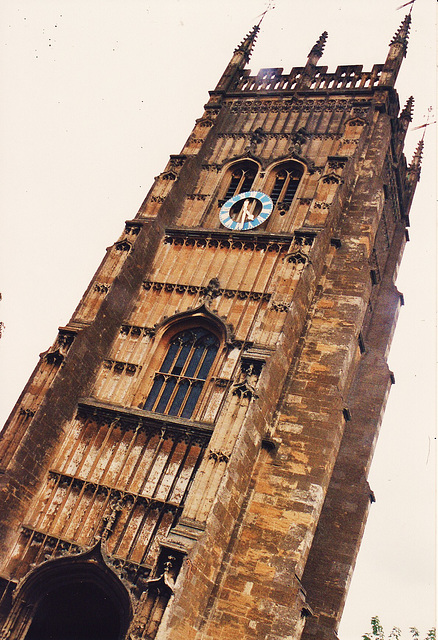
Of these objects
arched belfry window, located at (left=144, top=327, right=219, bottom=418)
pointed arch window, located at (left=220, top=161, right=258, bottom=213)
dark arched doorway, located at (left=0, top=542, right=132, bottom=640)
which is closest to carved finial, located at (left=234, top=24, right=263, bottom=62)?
pointed arch window, located at (left=220, top=161, right=258, bottom=213)

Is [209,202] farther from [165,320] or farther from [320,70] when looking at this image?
[320,70]

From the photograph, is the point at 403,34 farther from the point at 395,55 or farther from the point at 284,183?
the point at 284,183

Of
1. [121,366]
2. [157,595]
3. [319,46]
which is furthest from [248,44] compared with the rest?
[157,595]

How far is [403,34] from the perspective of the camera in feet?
86.9

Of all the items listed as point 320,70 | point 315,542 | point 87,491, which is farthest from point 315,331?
point 320,70

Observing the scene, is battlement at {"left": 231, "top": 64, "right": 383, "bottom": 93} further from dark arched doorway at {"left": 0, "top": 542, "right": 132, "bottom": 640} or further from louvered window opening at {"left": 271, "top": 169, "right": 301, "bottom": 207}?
dark arched doorway at {"left": 0, "top": 542, "right": 132, "bottom": 640}

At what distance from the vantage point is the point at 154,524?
14445 millimetres

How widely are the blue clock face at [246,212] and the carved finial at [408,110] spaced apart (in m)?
9.41

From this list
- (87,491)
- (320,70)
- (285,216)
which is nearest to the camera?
(87,491)

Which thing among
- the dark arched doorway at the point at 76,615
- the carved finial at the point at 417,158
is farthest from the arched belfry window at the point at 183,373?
the carved finial at the point at 417,158

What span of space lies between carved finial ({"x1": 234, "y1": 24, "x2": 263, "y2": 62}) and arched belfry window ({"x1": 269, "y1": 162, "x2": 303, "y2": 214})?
8.70 m

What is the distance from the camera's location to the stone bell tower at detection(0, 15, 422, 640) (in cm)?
1375

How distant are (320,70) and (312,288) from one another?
1188 cm

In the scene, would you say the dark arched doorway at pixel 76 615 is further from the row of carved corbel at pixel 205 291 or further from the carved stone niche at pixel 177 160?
the carved stone niche at pixel 177 160
